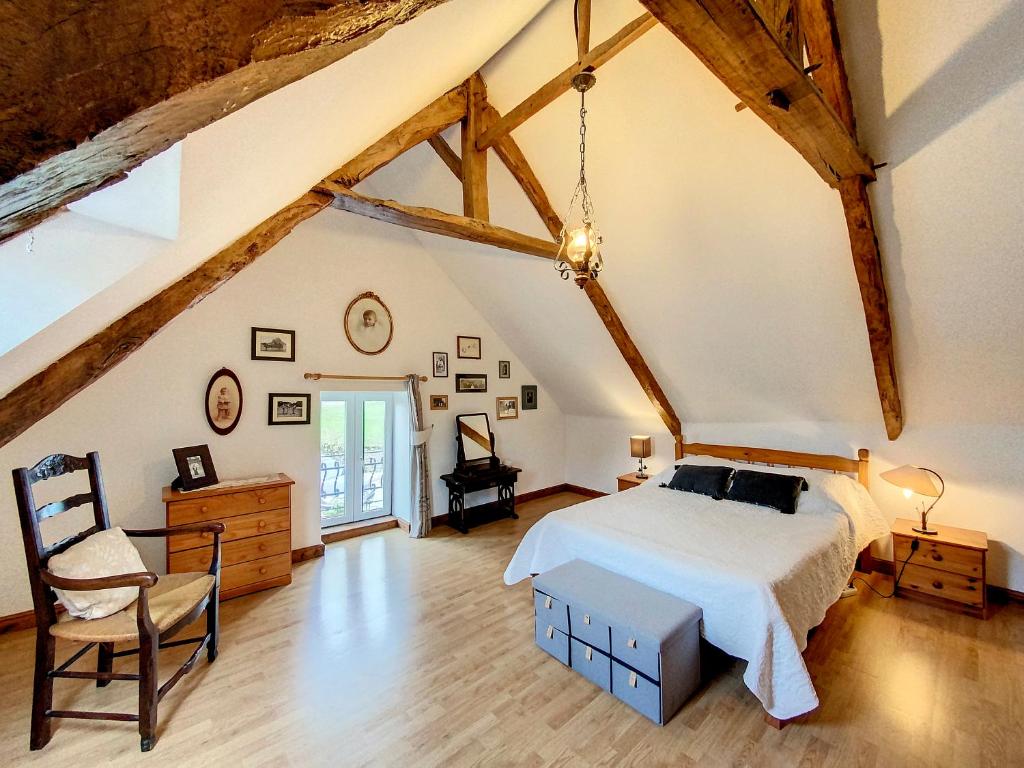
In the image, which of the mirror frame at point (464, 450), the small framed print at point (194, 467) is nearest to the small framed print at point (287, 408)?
the small framed print at point (194, 467)

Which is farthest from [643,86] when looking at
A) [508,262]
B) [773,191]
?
[508,262]

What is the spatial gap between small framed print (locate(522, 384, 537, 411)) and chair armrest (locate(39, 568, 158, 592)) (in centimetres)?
422

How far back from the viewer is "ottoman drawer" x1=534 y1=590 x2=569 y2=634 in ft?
8.32

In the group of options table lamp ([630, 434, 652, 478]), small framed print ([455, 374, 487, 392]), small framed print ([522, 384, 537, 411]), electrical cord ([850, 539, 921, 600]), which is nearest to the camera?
electrical cord ([850, 539, 921, 600])

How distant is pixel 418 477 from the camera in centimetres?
462

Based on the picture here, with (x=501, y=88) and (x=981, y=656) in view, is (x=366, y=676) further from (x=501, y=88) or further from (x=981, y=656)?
(x=501, y=88)

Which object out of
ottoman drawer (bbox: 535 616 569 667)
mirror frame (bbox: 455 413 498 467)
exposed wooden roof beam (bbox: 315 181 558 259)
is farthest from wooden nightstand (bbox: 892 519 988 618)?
mirror frame (bbox: 455 413 498 467)

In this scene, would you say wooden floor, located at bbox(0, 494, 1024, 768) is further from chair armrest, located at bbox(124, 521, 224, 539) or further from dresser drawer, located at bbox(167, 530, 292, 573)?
chair armrest, located at bbox(124, 521, 224, 539)

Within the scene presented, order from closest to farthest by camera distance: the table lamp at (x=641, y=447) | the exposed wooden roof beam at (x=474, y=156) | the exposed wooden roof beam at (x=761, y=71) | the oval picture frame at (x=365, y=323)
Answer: the exposed wooden roof beam at (x=761, y=71) < the exposed wooden roof beam at (x=474, y=156) < the oval picture frame at (x=365, y=323) < the table lamp at (x=641, y=447)

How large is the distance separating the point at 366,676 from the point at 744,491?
2.94 m

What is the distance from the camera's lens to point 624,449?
5.59 metres

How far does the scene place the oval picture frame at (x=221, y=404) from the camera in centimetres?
359

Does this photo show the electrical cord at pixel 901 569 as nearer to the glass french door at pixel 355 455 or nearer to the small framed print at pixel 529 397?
the small framed print at pixel 529 397

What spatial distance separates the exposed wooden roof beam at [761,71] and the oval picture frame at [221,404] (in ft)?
12.3
